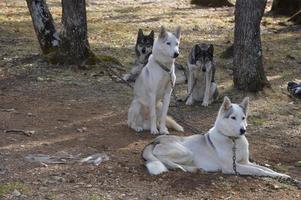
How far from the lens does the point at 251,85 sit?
Result: 453 inches

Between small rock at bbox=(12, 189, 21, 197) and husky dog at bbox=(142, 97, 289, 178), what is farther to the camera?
husky dog at bbox=(142, 97, 289, 178)

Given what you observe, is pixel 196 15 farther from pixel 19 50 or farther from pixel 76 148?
pixel 76 148

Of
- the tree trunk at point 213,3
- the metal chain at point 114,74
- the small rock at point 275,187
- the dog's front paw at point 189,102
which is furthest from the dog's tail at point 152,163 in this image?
the tree trunk at point 213,3

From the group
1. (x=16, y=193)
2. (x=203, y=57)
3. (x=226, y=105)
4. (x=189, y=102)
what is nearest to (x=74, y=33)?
(x=203, y=57)

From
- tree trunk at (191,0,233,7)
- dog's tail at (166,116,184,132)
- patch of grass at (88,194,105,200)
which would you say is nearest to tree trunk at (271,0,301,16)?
tree trunk at (191,0,233,7)

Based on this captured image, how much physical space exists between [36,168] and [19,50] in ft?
27.8

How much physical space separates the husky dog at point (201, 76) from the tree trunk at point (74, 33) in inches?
116

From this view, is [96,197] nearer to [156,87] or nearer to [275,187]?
[275,187]

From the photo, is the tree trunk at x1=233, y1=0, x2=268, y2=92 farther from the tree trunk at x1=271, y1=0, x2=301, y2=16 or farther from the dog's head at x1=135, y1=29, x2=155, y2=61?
the tree trunk at x1=271, y1=0, x2=301, y2=16

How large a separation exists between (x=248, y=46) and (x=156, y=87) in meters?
3.57

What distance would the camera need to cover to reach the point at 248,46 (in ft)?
37.4

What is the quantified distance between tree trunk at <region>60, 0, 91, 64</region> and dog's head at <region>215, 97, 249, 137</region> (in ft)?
21.3

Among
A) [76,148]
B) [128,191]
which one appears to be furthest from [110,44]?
[128,191]

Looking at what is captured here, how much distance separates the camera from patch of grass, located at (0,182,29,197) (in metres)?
5.90
